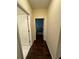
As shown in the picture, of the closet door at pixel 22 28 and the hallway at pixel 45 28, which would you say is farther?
the closet door at pixel 22 28

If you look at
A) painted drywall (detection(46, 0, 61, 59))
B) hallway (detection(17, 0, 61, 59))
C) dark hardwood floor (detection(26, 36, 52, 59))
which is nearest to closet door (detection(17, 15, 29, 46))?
hallway (detection(17, 0, 61, 59))

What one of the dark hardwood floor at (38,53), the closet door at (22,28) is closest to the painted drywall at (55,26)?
the dark hardwood floor at (38,53)

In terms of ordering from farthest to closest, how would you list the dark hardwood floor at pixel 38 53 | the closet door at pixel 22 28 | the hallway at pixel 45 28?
the closet door at pixel 22 28 → the dark hardwood floor at pixel 38 53 → the hallway at pixel 45 28

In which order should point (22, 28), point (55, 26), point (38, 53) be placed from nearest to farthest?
point (55, 26) < point (38, 53) < point (22, 28)

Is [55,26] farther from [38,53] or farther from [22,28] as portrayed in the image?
[22,28]

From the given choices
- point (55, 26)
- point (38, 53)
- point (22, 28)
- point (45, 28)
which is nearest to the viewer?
point (55, 26)

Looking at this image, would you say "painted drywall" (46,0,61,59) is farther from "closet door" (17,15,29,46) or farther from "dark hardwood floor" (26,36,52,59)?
"closet door" (17,15,29,46)

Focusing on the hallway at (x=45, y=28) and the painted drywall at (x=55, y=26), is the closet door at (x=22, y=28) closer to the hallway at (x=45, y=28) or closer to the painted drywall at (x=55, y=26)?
the hallway at (x=45, y=28)

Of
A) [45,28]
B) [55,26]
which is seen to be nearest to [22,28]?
[55,26]

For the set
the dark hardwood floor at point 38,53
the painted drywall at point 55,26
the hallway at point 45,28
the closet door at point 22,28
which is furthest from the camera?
the closet door at point 22,28

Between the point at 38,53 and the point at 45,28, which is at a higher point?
the point at 45,28
